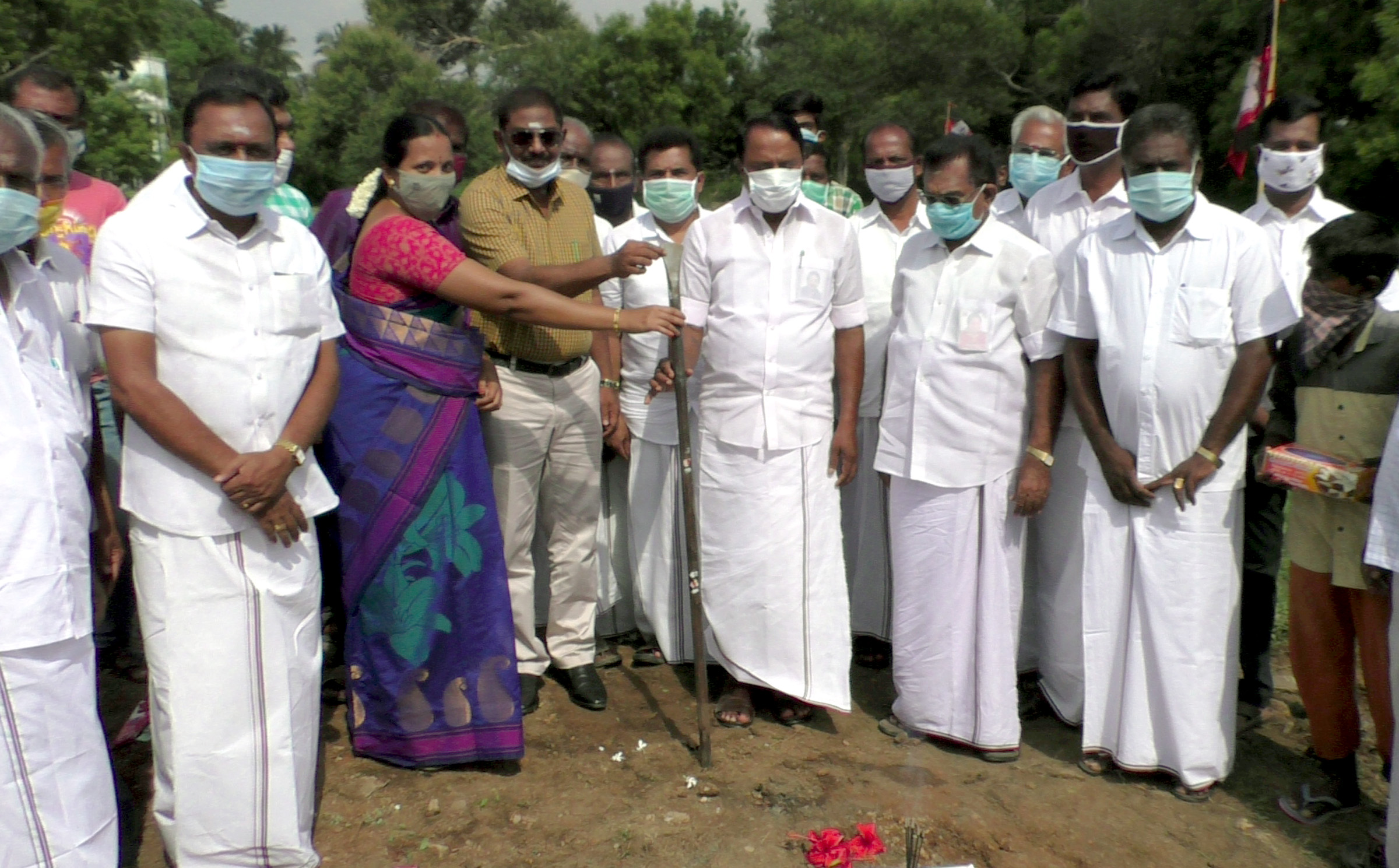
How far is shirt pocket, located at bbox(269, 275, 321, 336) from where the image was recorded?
311cm

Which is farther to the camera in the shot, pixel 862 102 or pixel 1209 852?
pixel 862 102

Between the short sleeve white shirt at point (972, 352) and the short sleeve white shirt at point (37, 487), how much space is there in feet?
8.69

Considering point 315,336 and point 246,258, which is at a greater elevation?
point 246,258

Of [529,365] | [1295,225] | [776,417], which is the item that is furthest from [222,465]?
[1295,225]

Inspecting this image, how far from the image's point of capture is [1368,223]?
345cm

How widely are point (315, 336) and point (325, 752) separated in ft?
5.32

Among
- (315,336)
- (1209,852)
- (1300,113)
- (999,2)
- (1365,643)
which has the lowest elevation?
(1209,852)

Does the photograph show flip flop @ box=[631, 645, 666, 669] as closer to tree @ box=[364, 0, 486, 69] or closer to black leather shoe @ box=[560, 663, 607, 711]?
black leather shoe @ box=[560, 663, 607, 711]

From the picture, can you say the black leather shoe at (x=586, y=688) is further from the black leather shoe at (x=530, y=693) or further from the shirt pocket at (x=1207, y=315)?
the shirt pocket at (x=1207, y=315)

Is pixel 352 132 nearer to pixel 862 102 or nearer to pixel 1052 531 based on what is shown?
pixel 862 102

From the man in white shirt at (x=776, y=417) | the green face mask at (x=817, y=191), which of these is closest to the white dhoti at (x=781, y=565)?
the man in white shirt at (x=776, y=417)

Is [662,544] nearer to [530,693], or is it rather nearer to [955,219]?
[530,693]

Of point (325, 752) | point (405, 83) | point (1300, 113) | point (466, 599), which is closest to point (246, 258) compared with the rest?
point (466, 599)

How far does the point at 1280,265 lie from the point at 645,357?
96.8 inches
